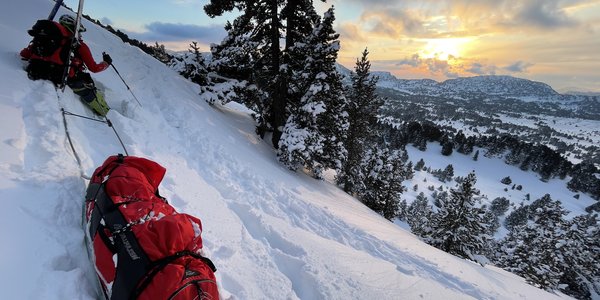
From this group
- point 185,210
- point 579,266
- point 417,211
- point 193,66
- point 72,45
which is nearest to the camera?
point 185,210

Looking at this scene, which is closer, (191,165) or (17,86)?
(17,86)

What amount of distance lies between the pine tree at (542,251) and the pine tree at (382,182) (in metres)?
12.0

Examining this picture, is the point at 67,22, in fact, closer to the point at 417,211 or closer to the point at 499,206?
the point at 417,211

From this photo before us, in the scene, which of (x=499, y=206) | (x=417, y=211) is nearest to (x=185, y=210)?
(x=417, y=211)

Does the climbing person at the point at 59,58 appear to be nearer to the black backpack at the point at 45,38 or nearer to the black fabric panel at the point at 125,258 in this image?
the black backpack at the point at 45,38

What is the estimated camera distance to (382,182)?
29562 millimetres

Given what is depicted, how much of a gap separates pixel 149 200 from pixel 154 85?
30.3 feet

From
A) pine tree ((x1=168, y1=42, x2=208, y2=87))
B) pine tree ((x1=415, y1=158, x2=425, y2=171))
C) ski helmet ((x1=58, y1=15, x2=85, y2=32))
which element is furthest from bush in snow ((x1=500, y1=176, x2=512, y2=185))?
ski helmet ((x1=58, y1=15, x2=85, y2=32))

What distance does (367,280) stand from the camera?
226 inches

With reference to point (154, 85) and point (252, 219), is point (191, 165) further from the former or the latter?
point (154, 85)

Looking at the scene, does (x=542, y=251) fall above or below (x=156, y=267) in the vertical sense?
below

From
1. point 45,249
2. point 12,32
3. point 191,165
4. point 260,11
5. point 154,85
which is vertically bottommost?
point 191,165

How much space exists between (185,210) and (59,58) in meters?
4.42

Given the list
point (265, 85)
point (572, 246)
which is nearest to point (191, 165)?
point (265, 85)
